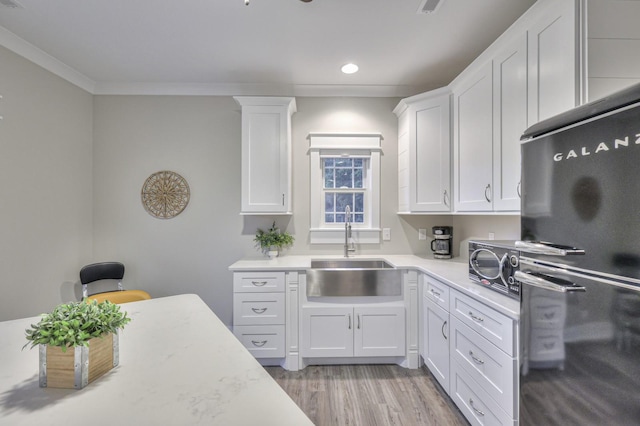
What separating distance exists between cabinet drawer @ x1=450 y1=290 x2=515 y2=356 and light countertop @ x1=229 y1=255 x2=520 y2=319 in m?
0.04

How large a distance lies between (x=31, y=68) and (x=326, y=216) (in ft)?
9.58

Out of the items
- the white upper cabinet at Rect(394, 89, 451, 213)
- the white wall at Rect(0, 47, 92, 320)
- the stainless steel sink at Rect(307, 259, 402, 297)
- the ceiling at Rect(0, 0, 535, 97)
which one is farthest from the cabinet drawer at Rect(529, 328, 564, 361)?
the white wall at Rect(0, 47, 92, 320)

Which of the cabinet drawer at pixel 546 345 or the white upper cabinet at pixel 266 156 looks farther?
the white upper cabinet at pixel 266 156

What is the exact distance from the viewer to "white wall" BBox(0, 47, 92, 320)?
2.23 metres

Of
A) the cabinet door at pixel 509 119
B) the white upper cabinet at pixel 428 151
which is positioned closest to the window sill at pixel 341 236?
the white upper cabinet at pixel 428 151

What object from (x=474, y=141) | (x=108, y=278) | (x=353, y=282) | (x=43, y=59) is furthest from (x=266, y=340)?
(x=43, y=59)

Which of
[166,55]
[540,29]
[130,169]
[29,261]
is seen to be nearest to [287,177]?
[166,55]

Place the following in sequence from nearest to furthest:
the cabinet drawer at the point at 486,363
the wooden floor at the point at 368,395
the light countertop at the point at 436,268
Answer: the cabinet drawer at the point at 486,363, the light countertop at the point at 436,268, the wooden floor at the point at 368,395

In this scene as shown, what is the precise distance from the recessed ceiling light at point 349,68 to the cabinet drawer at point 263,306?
84.7 inches

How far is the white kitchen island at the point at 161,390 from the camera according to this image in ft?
2.08

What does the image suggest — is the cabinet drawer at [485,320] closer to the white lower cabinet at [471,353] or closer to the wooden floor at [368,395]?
the white lower cabinet at [471,353]

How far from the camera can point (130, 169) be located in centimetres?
307

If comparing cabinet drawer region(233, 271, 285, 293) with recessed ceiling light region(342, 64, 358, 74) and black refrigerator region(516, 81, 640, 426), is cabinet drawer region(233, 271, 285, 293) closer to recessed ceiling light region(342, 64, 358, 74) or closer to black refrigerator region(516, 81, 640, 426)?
black refrigerator region(516, 81, 640, 426)

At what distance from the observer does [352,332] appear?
246cm
